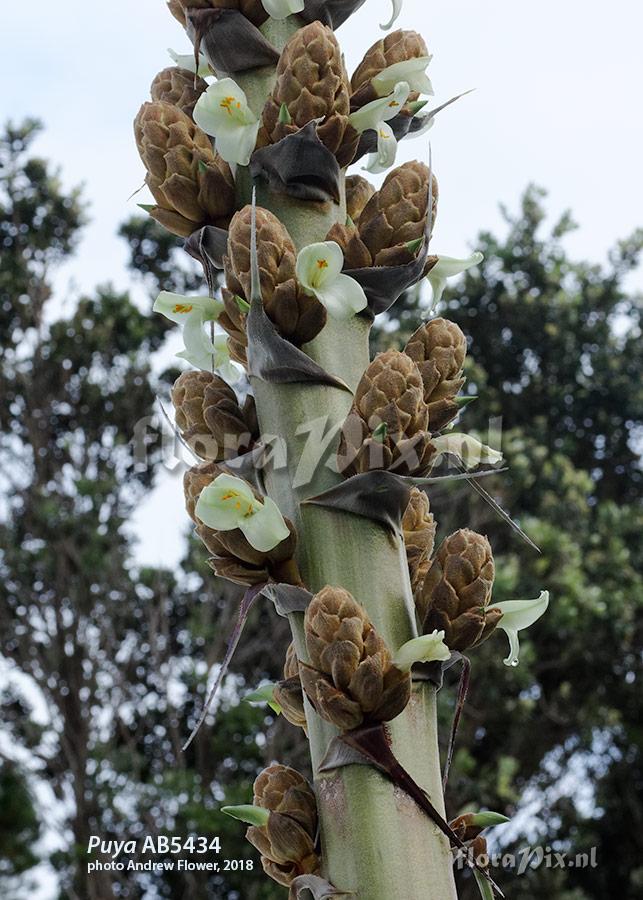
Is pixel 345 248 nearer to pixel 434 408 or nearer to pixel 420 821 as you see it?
pixel 434 408

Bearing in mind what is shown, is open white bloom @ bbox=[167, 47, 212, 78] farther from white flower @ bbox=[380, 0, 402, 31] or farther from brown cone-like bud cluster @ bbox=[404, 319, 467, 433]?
brown cone-like bud cluster @ bbox=[404, 319, 467, 433]

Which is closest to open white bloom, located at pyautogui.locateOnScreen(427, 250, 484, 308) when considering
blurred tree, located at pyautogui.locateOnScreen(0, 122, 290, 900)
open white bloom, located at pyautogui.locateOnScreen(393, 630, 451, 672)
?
open white bloom, located at pyautogui.locateOnScreen(393, 630, 451, 672)

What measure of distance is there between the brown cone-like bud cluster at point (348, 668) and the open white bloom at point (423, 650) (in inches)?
1.3

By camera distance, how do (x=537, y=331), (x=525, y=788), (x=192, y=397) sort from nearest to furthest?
1. (x=192, y=397)
2. (x=525, y=788)
3. (x=537, y=331)

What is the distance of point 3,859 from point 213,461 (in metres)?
8.05

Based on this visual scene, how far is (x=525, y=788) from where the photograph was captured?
9.90 m

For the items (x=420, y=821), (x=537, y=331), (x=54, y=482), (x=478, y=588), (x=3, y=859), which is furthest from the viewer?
(x=537, y=331)

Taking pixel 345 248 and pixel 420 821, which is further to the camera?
pixel 345 248

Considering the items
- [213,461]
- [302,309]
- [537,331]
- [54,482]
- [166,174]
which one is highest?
[537,331]

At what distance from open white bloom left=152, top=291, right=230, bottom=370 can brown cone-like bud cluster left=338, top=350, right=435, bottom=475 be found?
334 mm

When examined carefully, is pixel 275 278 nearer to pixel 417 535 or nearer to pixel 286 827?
pixel 417 535

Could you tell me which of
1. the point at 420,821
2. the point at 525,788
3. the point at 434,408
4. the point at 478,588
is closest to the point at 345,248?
the point at 434,408

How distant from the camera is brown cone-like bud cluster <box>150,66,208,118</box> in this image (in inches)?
65.4

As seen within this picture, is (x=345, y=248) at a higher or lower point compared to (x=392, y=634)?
higher
